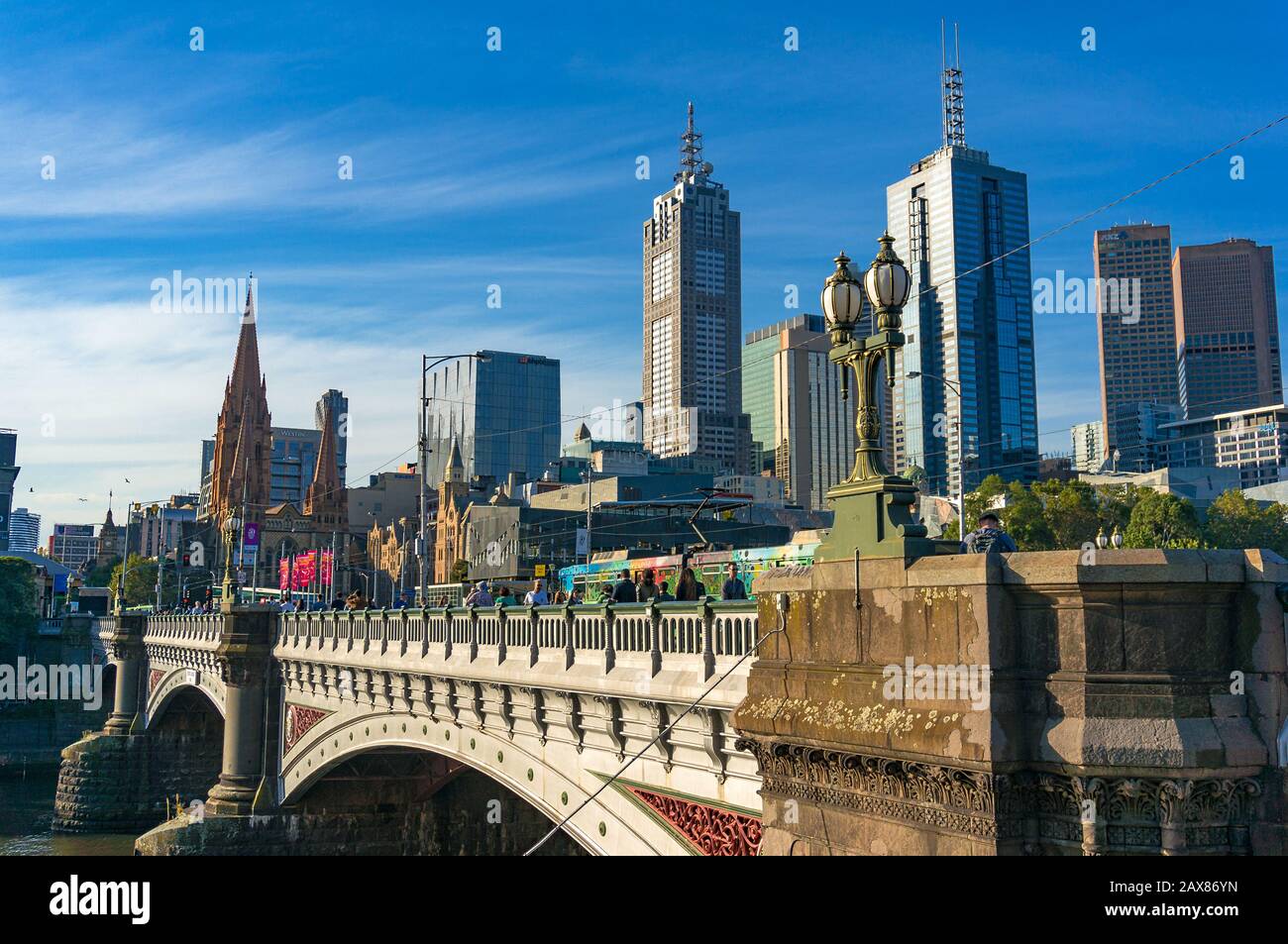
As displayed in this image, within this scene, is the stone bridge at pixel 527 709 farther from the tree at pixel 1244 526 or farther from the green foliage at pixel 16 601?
the green foliage at pixel 16 601

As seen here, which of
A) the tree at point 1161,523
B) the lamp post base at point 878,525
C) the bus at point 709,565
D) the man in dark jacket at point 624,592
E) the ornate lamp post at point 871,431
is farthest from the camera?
the tree at point 1161,523

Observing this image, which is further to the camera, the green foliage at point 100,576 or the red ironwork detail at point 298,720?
the green foliage at point 100,576

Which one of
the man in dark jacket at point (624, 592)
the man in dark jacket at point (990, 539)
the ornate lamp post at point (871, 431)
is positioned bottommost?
the man in dark jacket at point (624, 592)

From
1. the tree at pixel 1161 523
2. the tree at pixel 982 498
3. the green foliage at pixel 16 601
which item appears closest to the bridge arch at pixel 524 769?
the tree at pixel 1161 523

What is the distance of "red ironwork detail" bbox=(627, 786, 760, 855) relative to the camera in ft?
47.4

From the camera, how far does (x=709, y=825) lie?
15469mm

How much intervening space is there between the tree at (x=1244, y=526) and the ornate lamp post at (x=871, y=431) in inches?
2744

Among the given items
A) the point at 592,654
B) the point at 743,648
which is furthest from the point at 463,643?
the point at 743,648

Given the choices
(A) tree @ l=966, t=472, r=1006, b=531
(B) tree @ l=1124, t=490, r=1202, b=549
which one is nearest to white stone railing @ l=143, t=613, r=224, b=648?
(A) tree @ l=966, t=472, r=1006, b=531

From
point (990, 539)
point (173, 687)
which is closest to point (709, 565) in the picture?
point (990, 539)

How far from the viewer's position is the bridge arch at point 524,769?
1734cm
